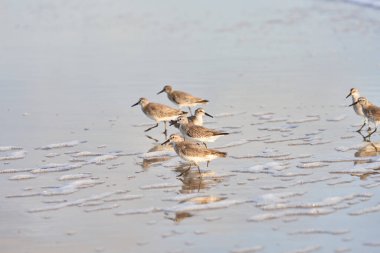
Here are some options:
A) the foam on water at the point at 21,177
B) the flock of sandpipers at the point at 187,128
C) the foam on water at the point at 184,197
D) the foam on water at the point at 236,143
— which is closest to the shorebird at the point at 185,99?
the flock of sandpipers at the point at 187,128

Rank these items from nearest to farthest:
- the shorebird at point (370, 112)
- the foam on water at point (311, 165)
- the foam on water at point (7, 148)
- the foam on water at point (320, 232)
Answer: the foam on water at point (320, 232) < the foam on water at point (311, 165) < the foam on water at point (7, 148) < the shorebird at point (370, 112)

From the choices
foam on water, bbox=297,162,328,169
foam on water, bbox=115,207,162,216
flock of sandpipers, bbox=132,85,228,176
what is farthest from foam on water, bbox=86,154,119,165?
foam on water, bbox=297,162,328,169

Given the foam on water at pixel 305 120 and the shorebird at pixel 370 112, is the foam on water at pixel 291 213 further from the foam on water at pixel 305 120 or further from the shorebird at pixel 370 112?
the foam on water at pixel 305 120

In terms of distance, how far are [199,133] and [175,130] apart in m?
1.92

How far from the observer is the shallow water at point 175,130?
8008mm

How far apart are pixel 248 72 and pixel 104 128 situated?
15.9 ft

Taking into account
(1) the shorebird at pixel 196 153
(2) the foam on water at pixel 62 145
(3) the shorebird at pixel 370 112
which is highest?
(3) the shorebird at pixel 370 112

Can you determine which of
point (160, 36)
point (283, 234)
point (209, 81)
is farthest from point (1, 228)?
point (160, 36)

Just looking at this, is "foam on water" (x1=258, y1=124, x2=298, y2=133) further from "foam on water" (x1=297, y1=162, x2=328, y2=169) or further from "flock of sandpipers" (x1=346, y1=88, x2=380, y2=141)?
"foam on water" (x1=297, y1=162, x2=328, y2=169)

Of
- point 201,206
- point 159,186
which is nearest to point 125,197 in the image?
point 159,186

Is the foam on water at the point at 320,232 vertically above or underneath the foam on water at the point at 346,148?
underneath

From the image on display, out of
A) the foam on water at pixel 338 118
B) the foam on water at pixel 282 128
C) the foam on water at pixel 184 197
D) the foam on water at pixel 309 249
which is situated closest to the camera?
the foam on water at pixel 309 249

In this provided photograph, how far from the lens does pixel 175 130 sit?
13.1 metres

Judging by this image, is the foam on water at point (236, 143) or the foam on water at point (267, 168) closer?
the foam on water at point (267, 168)
